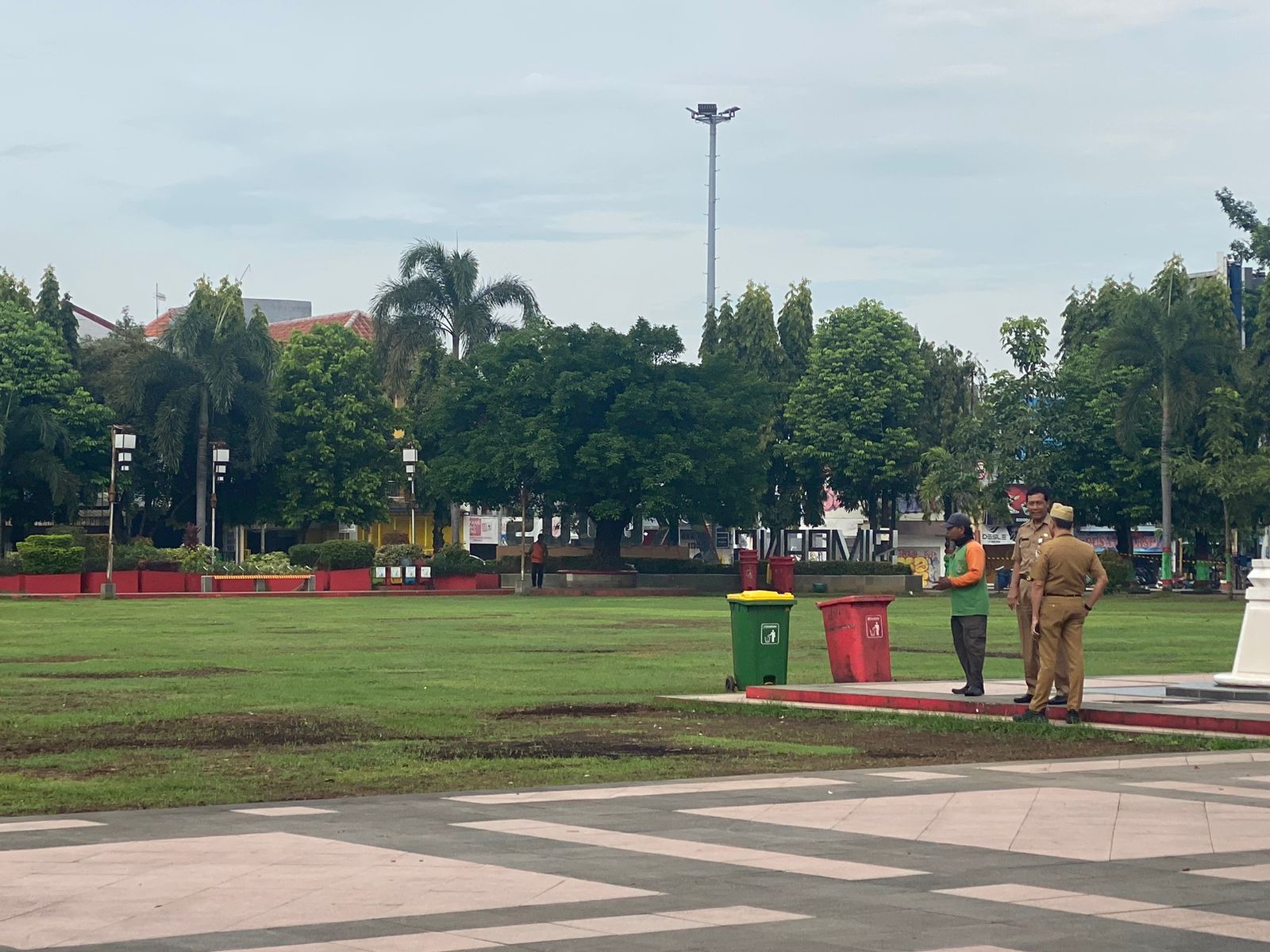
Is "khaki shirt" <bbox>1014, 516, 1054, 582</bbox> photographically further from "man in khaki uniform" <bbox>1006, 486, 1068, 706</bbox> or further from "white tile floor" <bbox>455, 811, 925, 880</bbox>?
"white tile floor" <bbox>455, 811, 925, 880</bbox>

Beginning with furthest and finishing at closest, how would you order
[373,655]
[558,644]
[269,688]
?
[558,644] → [373,655] → [269,688]

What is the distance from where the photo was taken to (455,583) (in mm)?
58781

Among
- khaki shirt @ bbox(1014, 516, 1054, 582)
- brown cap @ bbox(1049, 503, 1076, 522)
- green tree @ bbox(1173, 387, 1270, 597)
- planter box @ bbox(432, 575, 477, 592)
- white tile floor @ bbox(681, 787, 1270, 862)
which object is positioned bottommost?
planter box @ bbox(432, 575, 477, 592)

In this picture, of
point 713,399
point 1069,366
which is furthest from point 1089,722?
point 1069,366

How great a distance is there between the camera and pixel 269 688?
18953 mm

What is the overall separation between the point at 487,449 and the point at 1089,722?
159ft

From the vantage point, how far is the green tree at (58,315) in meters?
76.4

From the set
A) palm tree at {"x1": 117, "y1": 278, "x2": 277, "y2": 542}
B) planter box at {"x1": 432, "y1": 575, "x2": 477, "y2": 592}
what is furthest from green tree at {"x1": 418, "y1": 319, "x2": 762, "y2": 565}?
palm tree at {"x1": 117, "y1": 278, "x2": 277, "y2": 542}

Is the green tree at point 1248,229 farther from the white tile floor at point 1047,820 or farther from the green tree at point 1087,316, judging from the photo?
the white tile floor at point 1047,820

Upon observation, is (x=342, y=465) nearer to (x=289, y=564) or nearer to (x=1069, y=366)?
(x=289, y=564)

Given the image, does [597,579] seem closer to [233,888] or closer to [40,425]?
[40,425]

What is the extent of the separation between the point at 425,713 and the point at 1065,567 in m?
5.67

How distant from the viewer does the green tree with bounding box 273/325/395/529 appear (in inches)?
3029

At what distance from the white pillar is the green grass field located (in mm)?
3532
